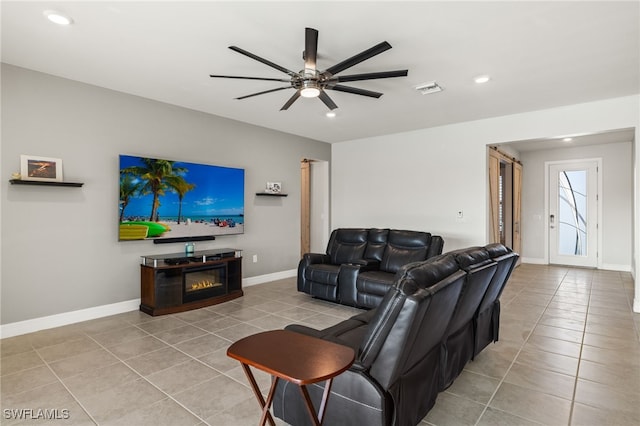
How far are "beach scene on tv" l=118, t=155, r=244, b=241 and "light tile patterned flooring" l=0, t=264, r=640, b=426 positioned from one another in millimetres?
1137

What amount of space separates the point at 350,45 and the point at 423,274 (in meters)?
2.15

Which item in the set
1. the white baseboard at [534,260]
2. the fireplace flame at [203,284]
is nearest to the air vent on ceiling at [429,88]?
the fireplace flame at [203,284]

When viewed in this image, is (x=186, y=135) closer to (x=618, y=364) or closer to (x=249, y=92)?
(x=249, y=92)

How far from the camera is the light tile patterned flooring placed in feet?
7.00

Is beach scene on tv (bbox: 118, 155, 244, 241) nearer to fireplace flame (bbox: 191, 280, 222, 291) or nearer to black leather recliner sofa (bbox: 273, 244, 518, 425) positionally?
fireplace flame (bbox: 191, 280, 222, 291)

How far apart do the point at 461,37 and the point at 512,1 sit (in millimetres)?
497

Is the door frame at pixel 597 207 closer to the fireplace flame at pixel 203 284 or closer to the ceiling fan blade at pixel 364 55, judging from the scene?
the ceiling fan blade at pixel 364 55

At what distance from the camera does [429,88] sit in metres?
3.96

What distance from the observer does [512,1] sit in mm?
2340

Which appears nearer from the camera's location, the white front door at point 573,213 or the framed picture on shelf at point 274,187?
the framed picture on shelf at point 274,187

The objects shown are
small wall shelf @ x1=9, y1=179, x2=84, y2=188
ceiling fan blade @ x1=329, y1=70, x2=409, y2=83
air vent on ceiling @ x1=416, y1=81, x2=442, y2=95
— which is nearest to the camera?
ceiling fan blade @ x1=329, y1=70, x2=409, y2=83

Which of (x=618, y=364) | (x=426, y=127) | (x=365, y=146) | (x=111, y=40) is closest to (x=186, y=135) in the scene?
(x=111, y=40)

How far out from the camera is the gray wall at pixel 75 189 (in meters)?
3.43

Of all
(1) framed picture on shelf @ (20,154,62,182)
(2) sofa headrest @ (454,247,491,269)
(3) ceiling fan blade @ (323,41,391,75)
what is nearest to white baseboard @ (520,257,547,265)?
(2) sofa headrest @ (454,247,491,269)
